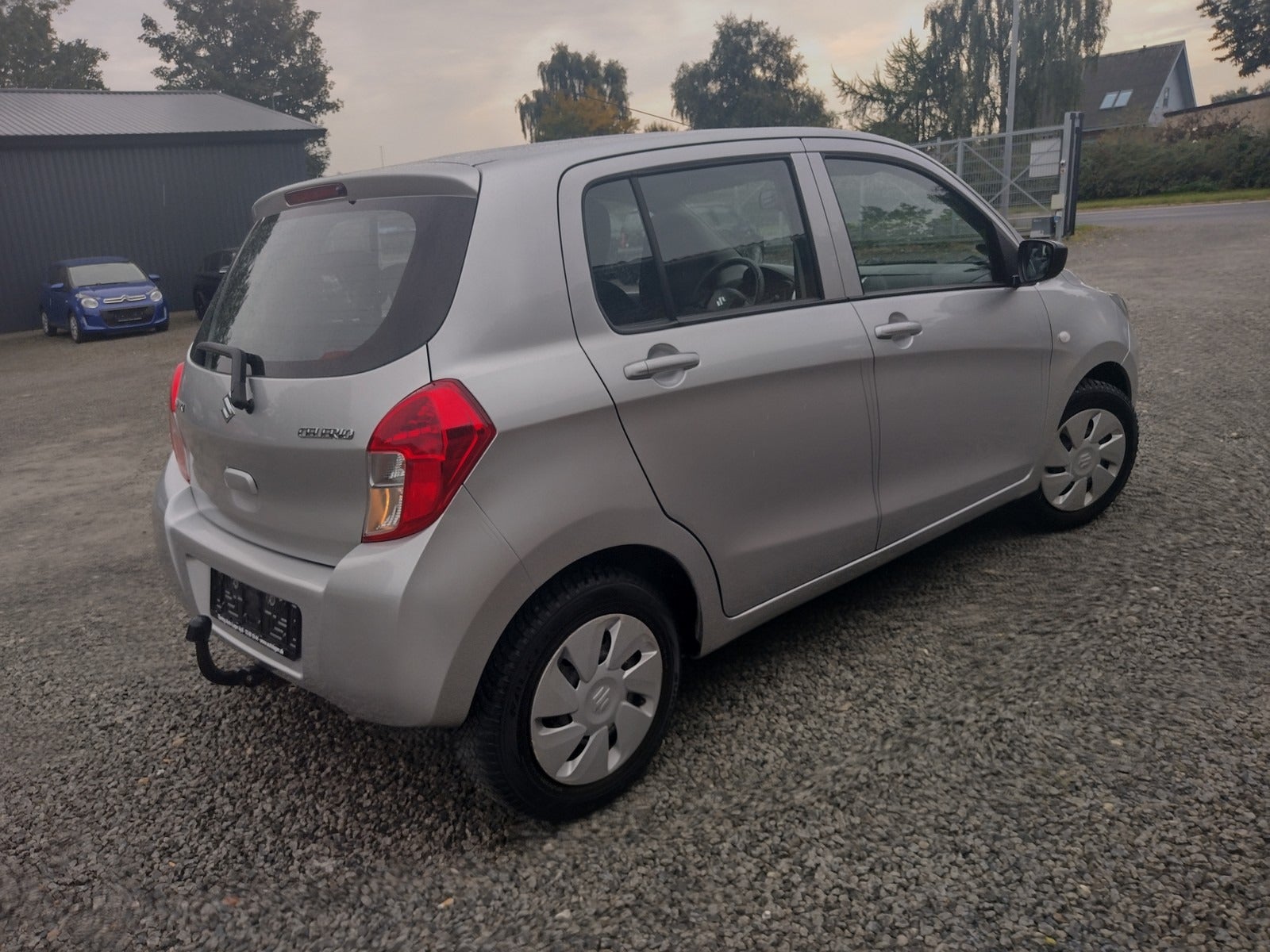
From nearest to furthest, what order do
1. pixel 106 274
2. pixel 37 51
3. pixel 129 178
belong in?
1. pixel 106 274
2. pixel 129 178
3. pixel 37 51

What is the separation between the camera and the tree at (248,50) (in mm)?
54500

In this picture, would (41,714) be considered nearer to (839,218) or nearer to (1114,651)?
(839,218)

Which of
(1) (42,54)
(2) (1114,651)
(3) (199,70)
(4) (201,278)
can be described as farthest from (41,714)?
(3) (199,70)

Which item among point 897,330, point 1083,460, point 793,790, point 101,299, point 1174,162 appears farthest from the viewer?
point 1174,162

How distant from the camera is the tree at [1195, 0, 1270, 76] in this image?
1897 inches

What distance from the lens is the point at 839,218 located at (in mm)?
3328

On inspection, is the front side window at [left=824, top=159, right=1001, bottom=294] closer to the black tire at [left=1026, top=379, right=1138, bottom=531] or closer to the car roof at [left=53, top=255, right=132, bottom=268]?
the black tire at [left=1026, top=379, right=1138, bottom=531]

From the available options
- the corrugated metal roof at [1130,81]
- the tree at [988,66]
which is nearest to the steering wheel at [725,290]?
the tree at [988,66]

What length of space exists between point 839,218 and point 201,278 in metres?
20.0

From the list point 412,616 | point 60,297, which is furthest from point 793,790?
point 60,297

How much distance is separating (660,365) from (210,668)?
1483mm

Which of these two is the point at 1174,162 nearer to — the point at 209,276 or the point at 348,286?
the point at 209,276

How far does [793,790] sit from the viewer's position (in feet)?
9.12

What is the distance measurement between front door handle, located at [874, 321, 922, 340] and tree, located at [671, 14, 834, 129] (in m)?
75.3
